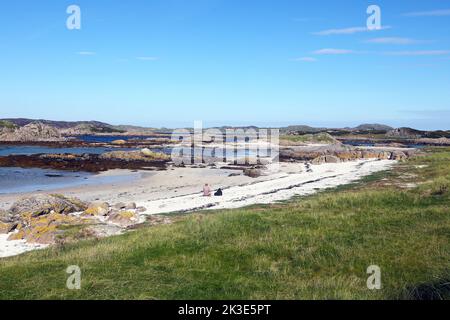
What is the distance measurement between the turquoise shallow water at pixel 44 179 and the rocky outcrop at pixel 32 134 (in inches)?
3293

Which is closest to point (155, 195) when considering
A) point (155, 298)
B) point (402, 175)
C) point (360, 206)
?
point (360, 206)

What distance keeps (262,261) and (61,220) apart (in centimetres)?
1331

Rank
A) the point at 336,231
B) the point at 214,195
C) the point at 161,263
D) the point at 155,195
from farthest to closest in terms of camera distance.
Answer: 1. the point at 155,195
2. the point at 214,195
3. the point at 336,231
4. the point at 161,263

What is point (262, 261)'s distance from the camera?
11.4 meters

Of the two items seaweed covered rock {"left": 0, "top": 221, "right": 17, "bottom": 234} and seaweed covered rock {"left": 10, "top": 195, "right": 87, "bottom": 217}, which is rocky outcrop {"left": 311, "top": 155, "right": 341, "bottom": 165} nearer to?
seaweed covered rock {"left": 10, "top": 195, "right": 87, "bottom": 217}

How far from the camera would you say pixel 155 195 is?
3475cm

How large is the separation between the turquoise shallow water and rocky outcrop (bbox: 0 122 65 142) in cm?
8364

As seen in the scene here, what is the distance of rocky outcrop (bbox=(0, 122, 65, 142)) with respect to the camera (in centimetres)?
13188

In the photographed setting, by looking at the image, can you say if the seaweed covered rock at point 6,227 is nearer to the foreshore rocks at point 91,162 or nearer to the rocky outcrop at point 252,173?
the rocky outcrop at point 252,173

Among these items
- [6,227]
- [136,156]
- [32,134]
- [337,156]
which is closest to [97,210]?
[6,227]

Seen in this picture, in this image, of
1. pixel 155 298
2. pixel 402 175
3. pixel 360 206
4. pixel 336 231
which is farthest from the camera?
pixel 402 175

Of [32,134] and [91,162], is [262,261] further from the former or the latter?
[32,134]
